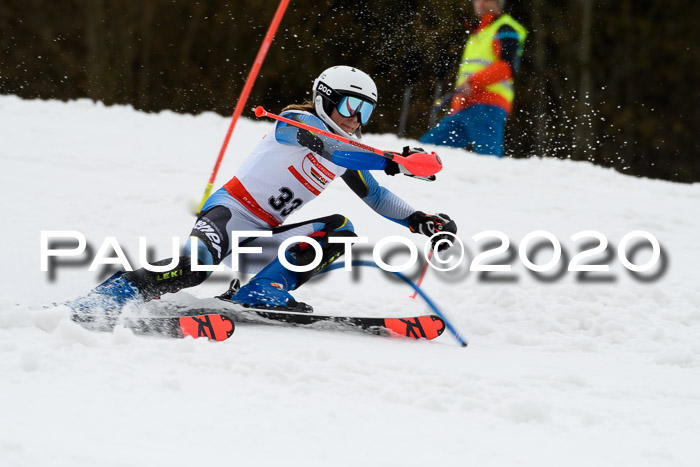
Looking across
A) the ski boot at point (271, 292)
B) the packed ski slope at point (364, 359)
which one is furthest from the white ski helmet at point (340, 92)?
the packed ski slope at point (364, 359)

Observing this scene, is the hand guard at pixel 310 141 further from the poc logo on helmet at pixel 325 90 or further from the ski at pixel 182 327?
the ski at pixel 182 327

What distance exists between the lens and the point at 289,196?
412 centimetres

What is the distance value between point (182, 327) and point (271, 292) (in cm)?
76

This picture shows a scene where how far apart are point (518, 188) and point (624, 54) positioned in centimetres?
956

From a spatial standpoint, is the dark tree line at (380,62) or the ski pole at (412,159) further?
the dark tree line at (380,62)

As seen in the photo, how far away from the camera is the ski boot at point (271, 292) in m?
3.92

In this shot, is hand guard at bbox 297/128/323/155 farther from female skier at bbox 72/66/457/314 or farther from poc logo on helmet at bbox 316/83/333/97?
poc logo on helmet at bbox 316/83/333/97

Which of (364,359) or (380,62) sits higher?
(380,62)

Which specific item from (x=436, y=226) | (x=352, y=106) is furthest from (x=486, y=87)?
(x=352, y=106)

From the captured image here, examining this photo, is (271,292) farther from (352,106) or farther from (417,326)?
(352,106)

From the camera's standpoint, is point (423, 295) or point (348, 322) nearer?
point (348, 322)

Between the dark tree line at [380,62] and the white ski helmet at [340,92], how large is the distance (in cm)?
1043

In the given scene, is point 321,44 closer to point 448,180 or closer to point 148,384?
point 448,180

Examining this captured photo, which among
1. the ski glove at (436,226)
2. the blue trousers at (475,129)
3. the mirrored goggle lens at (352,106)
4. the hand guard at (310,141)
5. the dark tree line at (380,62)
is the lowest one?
the ski glove at (436,226)
